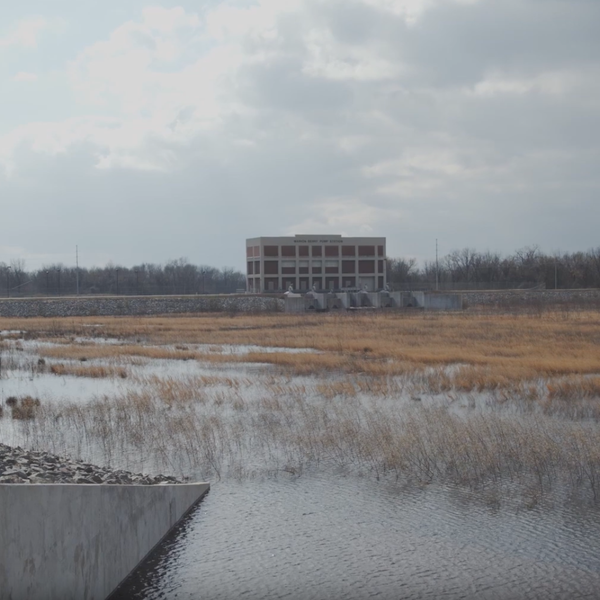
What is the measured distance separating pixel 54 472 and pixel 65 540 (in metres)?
3.59

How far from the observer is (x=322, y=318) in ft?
212

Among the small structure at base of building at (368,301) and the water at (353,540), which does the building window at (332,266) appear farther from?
the water at (353,540)

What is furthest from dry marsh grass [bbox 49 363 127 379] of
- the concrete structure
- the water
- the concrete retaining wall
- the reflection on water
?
the concrete retaining wall

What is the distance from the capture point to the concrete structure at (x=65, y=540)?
9242 mm

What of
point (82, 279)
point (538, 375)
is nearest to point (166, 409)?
point (538, 375)

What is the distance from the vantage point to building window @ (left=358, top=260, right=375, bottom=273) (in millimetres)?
121588

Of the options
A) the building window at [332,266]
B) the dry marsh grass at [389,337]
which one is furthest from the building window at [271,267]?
the dry marsh grass at [389,337]

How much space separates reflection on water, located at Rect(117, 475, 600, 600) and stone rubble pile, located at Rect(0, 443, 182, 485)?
1389mm

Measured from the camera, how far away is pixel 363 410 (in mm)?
20672

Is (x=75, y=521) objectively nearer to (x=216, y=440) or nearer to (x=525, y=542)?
(x=525, y=542)

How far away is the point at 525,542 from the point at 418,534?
1.60 meters

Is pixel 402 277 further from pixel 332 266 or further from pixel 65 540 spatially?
pixel 65 540

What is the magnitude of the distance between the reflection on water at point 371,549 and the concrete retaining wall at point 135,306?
6744cm

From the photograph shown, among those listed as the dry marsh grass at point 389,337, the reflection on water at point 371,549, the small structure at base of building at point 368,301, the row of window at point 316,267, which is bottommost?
the reflection on water at point 371,549
